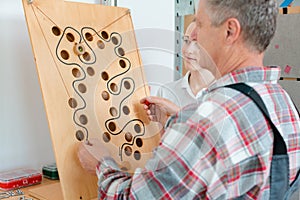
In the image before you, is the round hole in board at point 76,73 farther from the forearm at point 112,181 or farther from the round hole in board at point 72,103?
the forearm at point 112,181

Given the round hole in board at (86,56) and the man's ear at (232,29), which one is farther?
the round hole in board at (86,56)

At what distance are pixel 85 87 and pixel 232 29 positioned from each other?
1.56ft

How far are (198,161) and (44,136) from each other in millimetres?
734

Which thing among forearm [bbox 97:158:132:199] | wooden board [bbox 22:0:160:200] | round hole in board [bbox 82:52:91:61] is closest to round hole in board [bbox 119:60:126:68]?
wooden board [bbox 22:0:160:200]

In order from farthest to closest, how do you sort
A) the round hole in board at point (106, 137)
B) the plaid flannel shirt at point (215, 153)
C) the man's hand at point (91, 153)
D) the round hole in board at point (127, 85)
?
the round hole in board at point (127, 85) < the round hole in board at point (106, 137) < the man's hand at point (91, 153) < the plaid flannel shirt at point (215, 153)

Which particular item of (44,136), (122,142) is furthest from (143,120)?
(44,136)

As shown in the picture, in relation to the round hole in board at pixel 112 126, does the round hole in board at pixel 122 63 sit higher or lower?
higher

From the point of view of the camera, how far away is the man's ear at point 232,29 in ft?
2.39

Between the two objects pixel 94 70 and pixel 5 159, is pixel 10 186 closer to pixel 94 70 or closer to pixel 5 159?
pixel 5 159

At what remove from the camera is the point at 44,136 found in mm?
1260

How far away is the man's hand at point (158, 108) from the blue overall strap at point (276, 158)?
378mm

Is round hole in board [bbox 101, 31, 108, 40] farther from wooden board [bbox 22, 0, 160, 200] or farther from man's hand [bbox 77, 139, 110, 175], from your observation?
man's hand [bbox 77, 139, 110, 175]

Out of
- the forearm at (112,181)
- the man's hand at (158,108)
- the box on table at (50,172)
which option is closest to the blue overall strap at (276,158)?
the forearm at (112,181)

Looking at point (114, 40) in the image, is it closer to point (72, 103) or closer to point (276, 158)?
point (72, 103)
